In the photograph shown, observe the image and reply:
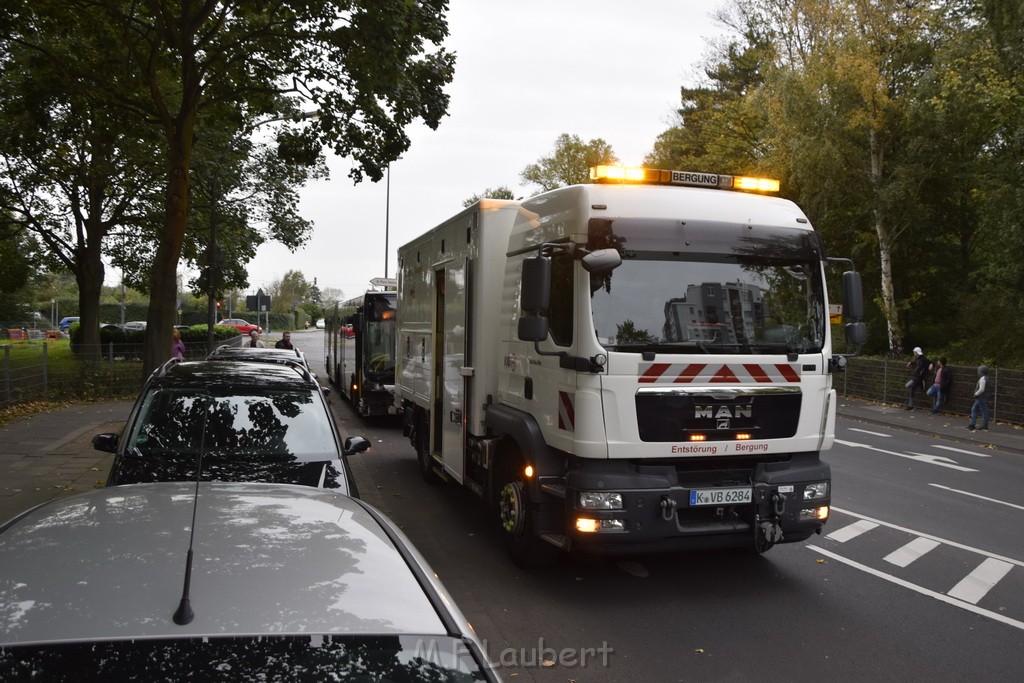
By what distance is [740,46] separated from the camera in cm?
4359

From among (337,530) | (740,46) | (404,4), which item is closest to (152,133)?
(404,4)

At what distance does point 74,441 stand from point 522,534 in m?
10.4

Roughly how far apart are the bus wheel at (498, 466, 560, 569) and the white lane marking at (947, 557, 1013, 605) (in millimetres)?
3149

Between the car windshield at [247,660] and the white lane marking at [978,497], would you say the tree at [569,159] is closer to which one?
the white lane marking at [978,497]

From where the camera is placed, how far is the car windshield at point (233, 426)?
19.6 feet

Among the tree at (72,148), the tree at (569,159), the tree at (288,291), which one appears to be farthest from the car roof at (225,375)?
the tree at (288,291)

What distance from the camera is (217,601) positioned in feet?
6.91

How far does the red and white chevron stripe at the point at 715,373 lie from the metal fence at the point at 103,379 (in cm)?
1581

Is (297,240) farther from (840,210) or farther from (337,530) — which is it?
(337,530)

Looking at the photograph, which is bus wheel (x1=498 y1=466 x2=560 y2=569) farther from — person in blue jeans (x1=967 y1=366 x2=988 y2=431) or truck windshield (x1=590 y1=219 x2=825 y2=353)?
person in blue jeans (x1=967 y1=366 x2=988 y2=431)

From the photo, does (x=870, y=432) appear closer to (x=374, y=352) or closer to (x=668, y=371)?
(x=374, y=352)

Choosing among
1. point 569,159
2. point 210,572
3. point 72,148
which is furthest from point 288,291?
point 210,572

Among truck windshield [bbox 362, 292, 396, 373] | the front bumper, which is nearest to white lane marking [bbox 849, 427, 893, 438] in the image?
truck windshield [bbox 362, 292, 396, 373]

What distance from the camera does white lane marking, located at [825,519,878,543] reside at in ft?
28.5
